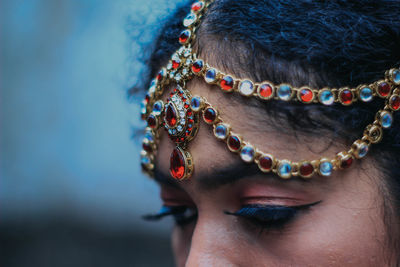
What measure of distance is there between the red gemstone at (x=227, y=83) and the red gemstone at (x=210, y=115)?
0.19 ft

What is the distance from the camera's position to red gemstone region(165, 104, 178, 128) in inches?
45.1

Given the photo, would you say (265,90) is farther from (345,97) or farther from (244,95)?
(345,97)

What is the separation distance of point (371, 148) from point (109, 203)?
3.30 m

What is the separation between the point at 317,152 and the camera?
3.37ft

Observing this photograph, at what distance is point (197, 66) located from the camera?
1122mm

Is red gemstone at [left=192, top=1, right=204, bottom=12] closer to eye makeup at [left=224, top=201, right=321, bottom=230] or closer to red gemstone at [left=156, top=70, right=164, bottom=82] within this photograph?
red gemstone at [left=156, top=70, right=164, bottom=82]

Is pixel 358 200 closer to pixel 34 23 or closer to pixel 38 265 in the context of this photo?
pixel 38 265

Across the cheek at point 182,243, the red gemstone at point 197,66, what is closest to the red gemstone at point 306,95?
the red gemstone at point 197,66

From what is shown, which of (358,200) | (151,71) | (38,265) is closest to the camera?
(358,200)

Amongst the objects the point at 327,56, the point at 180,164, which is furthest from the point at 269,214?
the point at 327,56

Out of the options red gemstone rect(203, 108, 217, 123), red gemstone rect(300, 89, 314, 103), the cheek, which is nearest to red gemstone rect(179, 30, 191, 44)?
red gemstone rect(203, 108, 217, 123)

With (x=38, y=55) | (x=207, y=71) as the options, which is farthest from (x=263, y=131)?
(x=38, y=55)

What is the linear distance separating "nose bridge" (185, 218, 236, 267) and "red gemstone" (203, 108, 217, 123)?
236mm

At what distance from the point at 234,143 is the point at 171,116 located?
0.63 ft
